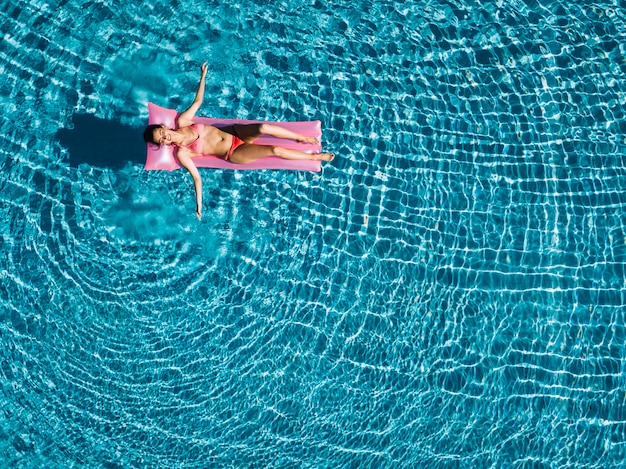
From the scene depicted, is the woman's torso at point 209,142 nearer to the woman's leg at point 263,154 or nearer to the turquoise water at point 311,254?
the woman's leg at point 263,154

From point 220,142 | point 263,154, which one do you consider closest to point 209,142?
point 220,142

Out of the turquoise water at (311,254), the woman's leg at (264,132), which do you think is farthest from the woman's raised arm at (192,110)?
the turquoise water at (311,254)

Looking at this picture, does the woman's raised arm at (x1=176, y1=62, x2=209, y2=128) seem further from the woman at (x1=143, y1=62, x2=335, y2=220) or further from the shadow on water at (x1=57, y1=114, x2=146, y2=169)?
the shadow on water at (x1=57, y1=114, x2=146, y2=169)

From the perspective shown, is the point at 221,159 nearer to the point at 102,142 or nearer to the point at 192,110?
the point at 192,110

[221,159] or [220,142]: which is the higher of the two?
[220,142]

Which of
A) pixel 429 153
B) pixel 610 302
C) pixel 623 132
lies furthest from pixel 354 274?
pixel 623 132

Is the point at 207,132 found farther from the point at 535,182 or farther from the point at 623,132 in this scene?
the point at 623,132

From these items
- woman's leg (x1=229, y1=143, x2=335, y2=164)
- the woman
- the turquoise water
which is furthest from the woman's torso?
the turquoise water
